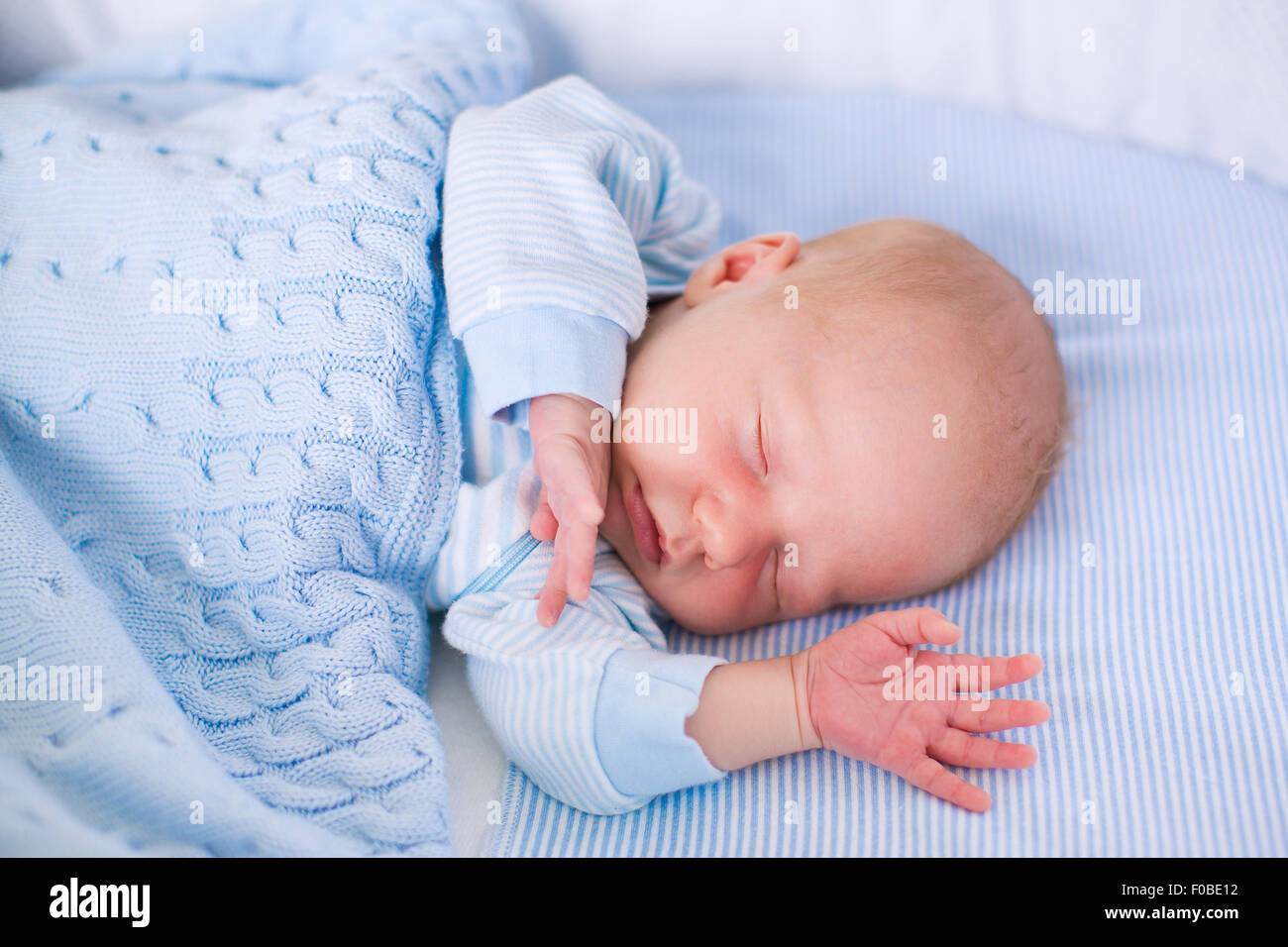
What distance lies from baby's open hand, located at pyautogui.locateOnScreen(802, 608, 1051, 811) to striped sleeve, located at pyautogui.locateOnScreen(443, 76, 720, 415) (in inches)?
17.8

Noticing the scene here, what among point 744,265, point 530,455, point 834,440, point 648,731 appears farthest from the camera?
point 744,265

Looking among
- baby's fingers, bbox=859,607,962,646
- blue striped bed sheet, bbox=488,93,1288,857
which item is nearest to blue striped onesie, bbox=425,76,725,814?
blue striped bed sheet, bbox=488,93,1288,857

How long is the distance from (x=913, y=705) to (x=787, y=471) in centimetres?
32

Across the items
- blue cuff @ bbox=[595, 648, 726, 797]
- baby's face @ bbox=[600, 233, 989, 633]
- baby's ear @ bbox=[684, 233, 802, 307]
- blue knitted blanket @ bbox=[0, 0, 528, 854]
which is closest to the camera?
blue knitted blanket @ bbox=[0, 0, 528, 854]

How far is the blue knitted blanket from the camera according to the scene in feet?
3.28

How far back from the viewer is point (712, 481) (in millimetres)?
1230

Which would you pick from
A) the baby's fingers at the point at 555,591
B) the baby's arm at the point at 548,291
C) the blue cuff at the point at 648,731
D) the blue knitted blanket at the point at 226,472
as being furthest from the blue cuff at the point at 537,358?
the blue cuff at the point at 648,731

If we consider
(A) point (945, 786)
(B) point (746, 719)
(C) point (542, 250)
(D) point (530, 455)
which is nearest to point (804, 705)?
(B) point (746, 719)

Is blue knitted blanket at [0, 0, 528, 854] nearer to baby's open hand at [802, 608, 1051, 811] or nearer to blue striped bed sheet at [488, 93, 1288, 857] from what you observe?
blue striped bed sheet at [488, 93, 1288, 857]

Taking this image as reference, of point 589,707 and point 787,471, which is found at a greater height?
point 787,471

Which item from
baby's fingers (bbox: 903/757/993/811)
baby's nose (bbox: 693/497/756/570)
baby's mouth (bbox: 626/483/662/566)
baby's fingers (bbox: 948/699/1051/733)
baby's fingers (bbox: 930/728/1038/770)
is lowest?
baby's fingers (bbox: 903/757/993/811)

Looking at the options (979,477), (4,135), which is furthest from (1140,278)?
(4,135)

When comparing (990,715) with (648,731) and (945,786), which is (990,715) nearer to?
(945,786)
